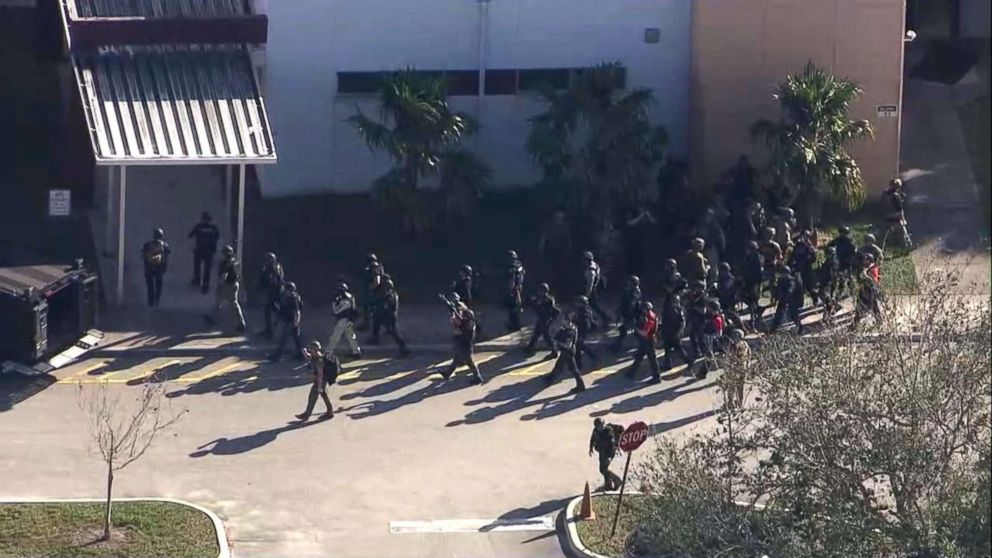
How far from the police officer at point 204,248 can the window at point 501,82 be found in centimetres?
541

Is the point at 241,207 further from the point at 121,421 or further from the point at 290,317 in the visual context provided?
the point at 121,421

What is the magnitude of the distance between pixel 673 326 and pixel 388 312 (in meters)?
3.97

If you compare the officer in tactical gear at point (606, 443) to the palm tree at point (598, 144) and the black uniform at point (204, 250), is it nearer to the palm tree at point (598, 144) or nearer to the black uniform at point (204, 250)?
the palm tree at point (598, 144)

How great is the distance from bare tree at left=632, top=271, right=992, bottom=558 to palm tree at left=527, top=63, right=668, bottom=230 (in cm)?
1167

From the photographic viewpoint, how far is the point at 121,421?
93.5 feet

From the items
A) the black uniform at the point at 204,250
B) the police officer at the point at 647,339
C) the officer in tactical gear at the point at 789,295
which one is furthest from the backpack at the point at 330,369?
the officer in tactical gear at the point at 789,295

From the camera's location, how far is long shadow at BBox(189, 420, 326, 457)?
28.1 metres

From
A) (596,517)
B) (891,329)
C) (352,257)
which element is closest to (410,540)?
(596,517)

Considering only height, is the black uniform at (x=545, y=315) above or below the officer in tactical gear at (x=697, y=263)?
below

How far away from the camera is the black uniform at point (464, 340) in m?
29.8

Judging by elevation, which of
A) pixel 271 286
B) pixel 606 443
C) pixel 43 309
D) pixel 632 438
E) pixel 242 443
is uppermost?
pixel 271 286

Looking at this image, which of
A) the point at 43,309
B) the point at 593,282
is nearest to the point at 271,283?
the point at 43,309

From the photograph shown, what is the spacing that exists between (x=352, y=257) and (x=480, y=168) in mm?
2421

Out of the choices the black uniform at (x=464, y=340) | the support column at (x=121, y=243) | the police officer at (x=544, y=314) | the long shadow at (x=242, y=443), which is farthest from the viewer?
the support column at (x=121, y=243)
